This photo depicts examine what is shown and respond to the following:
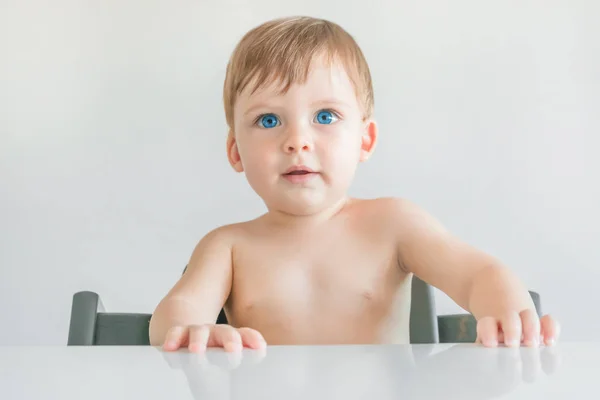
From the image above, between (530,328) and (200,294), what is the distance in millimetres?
395

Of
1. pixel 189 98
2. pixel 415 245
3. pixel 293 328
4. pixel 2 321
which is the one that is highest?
pixel 189 98

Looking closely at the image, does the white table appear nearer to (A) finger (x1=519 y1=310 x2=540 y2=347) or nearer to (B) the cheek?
(A) finger (x1=519 y1=310 x2=540 y2=347)

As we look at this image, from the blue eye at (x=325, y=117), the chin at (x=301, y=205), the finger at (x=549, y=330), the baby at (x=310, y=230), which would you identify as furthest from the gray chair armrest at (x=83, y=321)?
the finger at (x=549, y=330)

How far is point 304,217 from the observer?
3.19ft

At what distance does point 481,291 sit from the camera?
2.51ft

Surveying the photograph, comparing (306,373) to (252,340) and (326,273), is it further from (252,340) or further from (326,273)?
(326,273)

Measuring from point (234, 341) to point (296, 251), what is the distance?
16.4 inches

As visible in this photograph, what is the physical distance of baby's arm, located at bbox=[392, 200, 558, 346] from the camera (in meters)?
0.59

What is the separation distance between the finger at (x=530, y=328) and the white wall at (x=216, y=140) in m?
1.03

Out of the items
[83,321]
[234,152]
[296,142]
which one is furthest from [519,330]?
[83,321]

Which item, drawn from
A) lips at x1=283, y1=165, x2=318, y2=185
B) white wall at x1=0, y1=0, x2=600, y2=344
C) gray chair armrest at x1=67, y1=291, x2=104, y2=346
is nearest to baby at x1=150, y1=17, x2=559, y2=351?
lips at x1=283, y1=165, x2=318, y2=185

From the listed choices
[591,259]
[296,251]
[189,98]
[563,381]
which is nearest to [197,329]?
[563,381]

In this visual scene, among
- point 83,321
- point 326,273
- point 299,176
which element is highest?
point 299,176

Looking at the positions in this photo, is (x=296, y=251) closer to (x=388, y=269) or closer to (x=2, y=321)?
(x=388, y=269)
